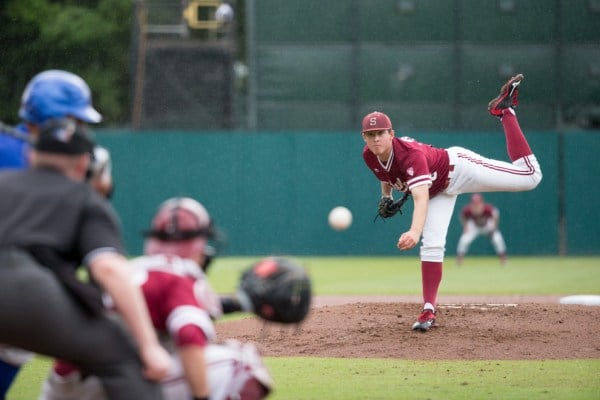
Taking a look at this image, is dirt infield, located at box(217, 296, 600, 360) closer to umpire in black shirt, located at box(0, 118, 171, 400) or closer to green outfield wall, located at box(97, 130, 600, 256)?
umpire in black shirt, located at box(0, 118, 171, 400)

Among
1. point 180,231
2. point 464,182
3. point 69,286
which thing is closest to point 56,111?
point 180,231

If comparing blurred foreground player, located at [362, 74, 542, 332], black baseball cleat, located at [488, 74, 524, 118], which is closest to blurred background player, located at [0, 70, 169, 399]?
blurred foreground player, located at [362, 74, 542, 332]

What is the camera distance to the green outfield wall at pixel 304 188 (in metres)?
19.7

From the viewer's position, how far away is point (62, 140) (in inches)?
127

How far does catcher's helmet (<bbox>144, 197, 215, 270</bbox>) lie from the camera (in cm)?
342

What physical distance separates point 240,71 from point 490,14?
32.7 feet

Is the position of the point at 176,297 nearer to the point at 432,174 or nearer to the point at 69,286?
the point at 69,286

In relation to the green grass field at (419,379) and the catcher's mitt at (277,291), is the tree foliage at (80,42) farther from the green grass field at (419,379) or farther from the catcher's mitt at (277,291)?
the catcher's mitt at (277,291)

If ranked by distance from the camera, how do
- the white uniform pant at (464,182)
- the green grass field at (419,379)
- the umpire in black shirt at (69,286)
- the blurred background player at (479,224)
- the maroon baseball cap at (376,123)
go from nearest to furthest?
the umpire in black shirt at (69,286)
the green grass field at (419,379)
the maroon baseball cap at (376,123)
the white uniform pant at (464,182)
the blurred background player at (479,224)

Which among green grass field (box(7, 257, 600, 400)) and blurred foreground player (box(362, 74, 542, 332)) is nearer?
green grass field (box(7, 257, 600, 400))

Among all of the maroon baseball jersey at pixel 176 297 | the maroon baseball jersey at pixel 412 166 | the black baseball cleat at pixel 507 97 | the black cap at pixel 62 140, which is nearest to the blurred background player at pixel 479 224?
the black baseball cleat at pixel 507 97

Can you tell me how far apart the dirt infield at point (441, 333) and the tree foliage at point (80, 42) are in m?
19.9

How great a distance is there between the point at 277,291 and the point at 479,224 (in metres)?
15.6

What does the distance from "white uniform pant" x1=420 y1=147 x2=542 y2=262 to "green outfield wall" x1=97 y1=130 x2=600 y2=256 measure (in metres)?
11.6
